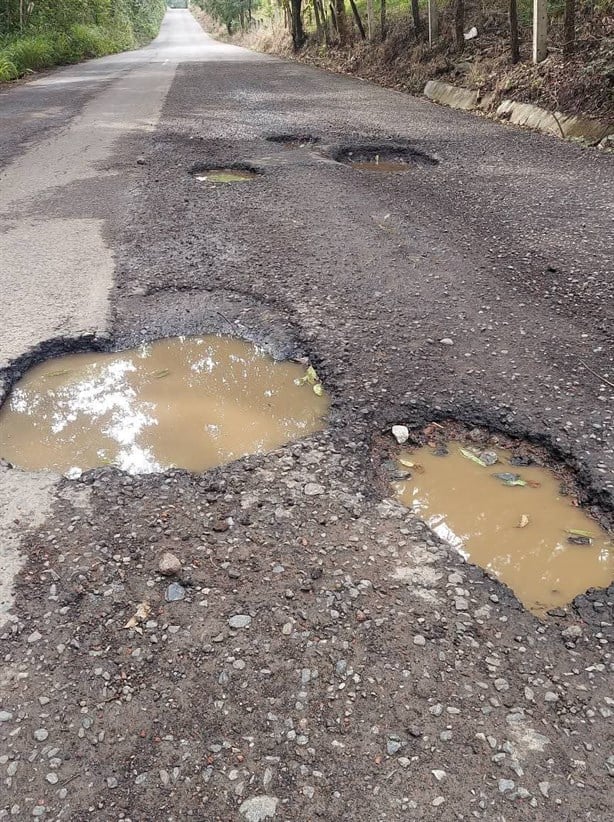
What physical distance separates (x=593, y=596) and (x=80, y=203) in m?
5.61

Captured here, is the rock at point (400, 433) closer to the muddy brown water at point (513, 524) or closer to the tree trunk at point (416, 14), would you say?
the muddy brown water at point (513, 524)

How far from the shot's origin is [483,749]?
5.14ft

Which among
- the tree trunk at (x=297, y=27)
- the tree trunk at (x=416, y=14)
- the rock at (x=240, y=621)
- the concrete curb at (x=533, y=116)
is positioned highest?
the tree trunk at (x=297, y=27)

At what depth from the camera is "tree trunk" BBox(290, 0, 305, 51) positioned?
23.3m

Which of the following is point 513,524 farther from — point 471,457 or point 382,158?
point 382,158

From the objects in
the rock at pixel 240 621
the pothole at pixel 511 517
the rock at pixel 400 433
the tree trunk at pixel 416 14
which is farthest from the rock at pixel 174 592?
the tree trunk at pixel 416 14

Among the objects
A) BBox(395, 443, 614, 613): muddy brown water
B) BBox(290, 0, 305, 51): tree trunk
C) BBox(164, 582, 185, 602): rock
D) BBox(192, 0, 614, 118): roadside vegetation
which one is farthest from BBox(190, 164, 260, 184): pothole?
BBox(290, 0, 305, 51): tree trunk

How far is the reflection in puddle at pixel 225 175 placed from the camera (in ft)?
21.3

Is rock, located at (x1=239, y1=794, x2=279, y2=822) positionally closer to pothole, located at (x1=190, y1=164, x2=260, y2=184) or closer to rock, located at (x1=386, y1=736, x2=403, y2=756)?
rock, located at (x1=386, y1=736, x2=403, y2=756)

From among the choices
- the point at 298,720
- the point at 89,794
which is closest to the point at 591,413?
the point at 298,720

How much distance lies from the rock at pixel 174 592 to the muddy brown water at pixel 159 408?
67 cm

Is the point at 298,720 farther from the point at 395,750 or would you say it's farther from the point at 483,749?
the point at 483,749

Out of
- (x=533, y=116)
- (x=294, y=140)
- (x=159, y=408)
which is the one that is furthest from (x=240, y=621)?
(x=533, y=116)

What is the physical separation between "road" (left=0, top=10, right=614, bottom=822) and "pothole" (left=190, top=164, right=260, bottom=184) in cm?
144
